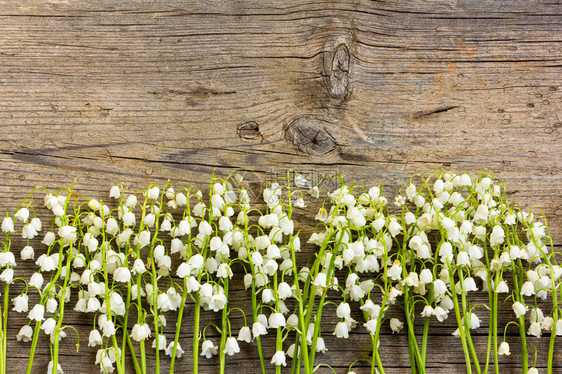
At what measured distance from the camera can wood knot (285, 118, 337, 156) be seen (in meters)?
1.24

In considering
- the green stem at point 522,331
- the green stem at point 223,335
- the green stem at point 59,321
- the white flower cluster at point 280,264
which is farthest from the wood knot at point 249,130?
the green stem at point 522,331

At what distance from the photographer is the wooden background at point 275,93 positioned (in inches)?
48.4

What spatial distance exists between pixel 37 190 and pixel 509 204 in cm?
130

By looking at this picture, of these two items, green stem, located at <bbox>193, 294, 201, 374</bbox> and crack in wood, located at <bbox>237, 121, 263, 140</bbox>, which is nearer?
green stem, located at <bbox>193, 294, 201, 374</bbox>

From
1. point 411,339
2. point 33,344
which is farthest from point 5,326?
point 411,339

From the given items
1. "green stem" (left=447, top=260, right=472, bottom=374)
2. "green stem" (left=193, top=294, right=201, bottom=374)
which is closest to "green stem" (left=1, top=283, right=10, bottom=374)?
"green stem" (left=193, top=294, right=201, bottom=374)

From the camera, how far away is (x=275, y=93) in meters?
1.25

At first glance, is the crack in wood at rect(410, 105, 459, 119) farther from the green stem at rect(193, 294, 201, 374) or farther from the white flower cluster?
the green stem at rect(193, 294, 201, 374)

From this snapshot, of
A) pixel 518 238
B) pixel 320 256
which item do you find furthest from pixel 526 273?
pixel 320 256

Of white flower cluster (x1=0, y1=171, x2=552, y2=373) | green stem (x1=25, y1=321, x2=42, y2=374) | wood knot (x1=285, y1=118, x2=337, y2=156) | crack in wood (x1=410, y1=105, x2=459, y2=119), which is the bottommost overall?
green stem (x1=25, y1=321, x2=42, y2=374)

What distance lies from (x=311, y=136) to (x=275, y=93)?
0.16 m

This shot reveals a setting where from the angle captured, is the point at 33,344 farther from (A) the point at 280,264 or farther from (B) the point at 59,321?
(A) the point at 280,264

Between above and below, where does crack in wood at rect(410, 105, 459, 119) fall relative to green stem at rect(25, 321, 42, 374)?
above

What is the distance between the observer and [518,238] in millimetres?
1156
